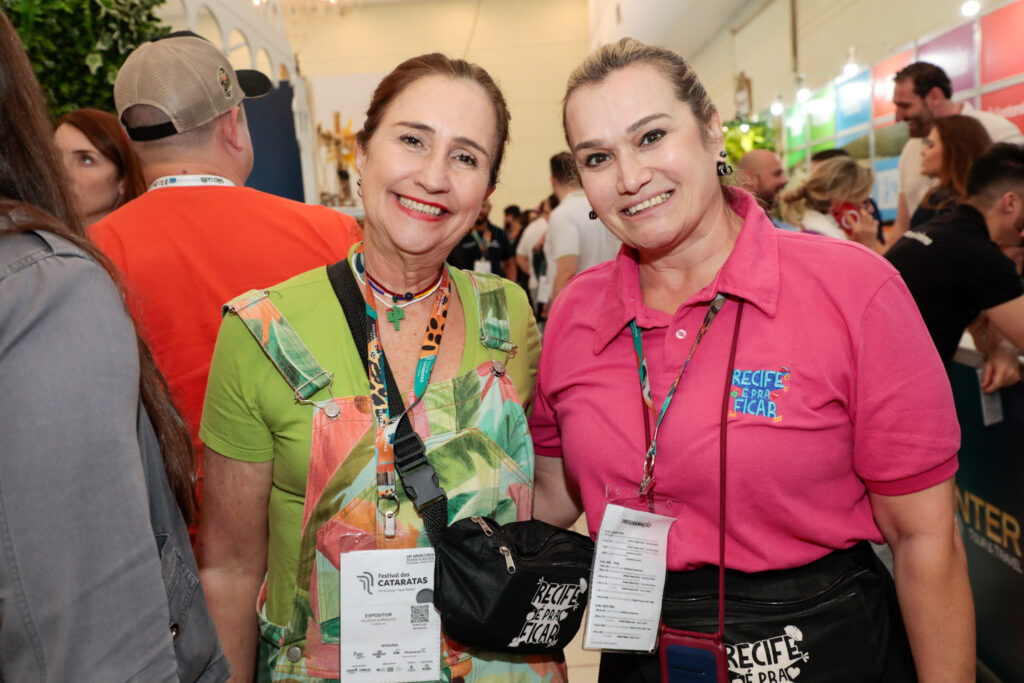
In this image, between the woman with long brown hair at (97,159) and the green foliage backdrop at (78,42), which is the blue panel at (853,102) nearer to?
the green foliage backdrop at (78,42)

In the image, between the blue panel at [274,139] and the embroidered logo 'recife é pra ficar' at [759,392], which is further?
the blue panel at [274,139]

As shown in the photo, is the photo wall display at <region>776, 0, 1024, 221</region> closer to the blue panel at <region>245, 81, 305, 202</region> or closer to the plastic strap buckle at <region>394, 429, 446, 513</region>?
the blue panel at <region>245, 81, 305, 202</region>

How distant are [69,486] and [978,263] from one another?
291 centimetres

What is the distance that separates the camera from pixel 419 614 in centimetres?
135

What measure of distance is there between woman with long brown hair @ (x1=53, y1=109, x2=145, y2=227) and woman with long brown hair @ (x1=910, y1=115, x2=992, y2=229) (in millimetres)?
3405

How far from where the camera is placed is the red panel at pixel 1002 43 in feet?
15.7

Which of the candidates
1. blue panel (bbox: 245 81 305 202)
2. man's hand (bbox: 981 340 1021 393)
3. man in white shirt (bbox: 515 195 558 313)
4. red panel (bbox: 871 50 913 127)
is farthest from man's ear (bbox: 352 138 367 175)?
man in white shirt (bbox: 515 195 558 313)

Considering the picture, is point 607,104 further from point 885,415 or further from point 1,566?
point 1,566

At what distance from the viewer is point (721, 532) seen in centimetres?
130

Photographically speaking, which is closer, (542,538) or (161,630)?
(161,630)

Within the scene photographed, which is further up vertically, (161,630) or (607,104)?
(607,104)

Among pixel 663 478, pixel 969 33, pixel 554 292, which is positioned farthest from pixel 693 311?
pixel 969 33

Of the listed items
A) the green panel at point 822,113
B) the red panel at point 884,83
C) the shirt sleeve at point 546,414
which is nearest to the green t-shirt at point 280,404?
the shirt sleeve at point 546,414

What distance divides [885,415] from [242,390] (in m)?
1.08
